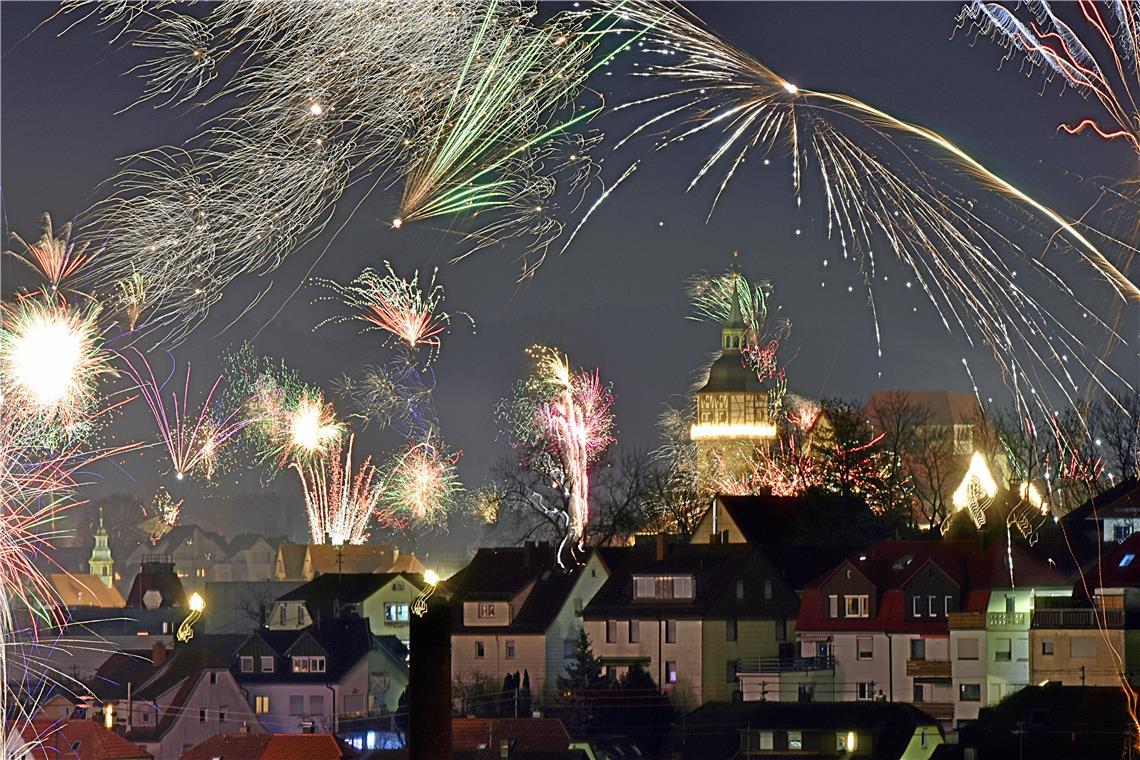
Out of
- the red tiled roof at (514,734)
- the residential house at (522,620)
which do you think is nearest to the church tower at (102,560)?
the residential house at (522,620)

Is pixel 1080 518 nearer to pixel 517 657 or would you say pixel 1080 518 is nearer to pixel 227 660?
pixel 517 657

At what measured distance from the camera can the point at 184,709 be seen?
72.7 meters

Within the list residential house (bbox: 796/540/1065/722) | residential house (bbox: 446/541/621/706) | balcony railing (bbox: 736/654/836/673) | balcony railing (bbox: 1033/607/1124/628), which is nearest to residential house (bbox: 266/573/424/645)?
residential house (bbox: 446/541/621/706)

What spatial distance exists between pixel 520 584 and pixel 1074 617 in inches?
992

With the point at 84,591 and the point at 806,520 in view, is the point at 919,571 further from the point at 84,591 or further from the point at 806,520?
the point at 84,591

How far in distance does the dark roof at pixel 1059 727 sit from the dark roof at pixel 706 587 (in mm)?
17447

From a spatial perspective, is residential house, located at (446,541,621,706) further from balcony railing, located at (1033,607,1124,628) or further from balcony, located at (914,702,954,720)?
balcony railing, located at (1033,607,1124,628)

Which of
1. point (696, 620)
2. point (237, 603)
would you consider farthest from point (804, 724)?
point (237, 603)

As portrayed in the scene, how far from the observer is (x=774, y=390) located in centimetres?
12156

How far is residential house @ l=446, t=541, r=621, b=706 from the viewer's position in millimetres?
78438

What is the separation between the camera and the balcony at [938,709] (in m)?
66.1

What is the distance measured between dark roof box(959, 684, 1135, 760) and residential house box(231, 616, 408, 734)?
26419mm

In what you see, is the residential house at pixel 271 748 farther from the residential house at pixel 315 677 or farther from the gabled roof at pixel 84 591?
the gabled roof at pixel 84 591

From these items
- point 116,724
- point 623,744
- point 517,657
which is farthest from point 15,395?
point 517,657
